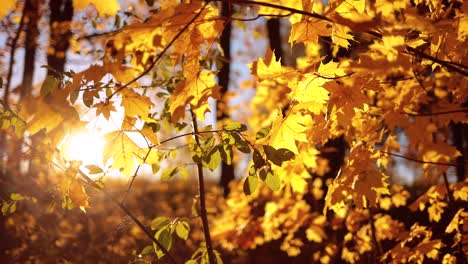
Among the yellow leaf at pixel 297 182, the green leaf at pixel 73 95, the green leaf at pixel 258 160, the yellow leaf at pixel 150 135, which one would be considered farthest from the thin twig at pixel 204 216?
the yellow leaf at pixel 297 182

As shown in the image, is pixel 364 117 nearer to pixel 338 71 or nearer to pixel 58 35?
pixel 338 71

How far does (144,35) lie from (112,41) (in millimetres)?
103

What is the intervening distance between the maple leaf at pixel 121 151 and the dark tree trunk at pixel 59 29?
261 inches

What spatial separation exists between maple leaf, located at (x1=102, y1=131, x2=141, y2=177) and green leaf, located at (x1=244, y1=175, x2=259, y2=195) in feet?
1.83

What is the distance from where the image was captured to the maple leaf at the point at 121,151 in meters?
1.69

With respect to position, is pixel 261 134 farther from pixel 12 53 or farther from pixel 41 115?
pixel 12 53

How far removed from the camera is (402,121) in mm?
2205

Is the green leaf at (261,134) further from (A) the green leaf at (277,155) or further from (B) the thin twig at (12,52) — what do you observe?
(B) the thin twig at (12,52)

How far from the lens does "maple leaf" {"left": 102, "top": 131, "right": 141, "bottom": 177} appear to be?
1.69m

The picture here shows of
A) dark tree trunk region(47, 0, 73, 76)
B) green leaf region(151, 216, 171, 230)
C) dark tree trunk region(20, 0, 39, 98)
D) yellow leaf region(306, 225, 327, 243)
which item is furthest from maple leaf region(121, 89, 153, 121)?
dark tree trunk region(20, 0, 39, 98)

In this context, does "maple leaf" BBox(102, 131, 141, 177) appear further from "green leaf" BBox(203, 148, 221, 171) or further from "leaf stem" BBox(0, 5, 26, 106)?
"leaf stem" BBox(0, 5, 26, 106)

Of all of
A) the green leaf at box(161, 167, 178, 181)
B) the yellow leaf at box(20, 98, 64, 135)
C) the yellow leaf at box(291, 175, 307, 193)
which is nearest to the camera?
the yellow leaf at box(20, 98, 64, 135)

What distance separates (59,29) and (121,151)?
7.28 m

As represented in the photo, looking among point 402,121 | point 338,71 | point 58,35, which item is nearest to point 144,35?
point 338,71
